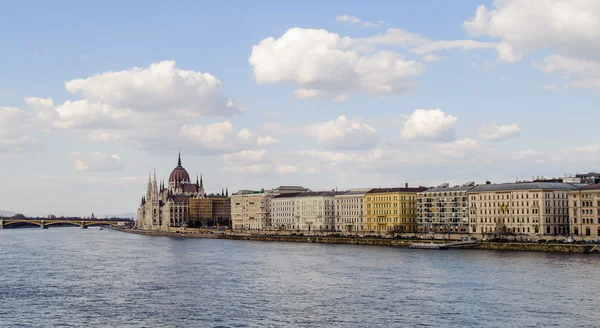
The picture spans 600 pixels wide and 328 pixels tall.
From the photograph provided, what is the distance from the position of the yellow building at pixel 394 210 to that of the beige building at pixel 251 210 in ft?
146

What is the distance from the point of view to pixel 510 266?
6781 centimetres

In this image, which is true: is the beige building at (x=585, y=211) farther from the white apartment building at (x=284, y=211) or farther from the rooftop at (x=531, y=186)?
the white apartment building at (x=284, y=211)

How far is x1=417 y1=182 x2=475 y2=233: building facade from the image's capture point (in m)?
119

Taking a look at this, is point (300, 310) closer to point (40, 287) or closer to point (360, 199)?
point (40, 287)

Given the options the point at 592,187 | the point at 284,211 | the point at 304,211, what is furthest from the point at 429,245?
the point at 284,211

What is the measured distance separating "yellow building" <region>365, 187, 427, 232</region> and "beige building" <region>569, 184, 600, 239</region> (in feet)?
118

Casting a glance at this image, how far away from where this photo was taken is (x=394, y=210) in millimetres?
133250

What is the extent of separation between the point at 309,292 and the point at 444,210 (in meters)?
73.5

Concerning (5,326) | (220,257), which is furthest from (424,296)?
(220,257)

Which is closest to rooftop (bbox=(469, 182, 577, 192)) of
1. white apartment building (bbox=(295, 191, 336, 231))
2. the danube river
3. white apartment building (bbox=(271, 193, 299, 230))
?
the danube river

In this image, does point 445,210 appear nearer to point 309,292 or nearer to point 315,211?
point 315,211

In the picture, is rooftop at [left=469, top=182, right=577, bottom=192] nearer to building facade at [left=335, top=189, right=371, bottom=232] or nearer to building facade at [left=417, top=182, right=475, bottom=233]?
building facade at [left=417, top=182, right=475, bottom=233]

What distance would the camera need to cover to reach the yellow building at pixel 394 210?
433 feet

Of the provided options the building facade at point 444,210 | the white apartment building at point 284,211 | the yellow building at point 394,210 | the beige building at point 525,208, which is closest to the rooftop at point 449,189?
the building facade at point 444,210
